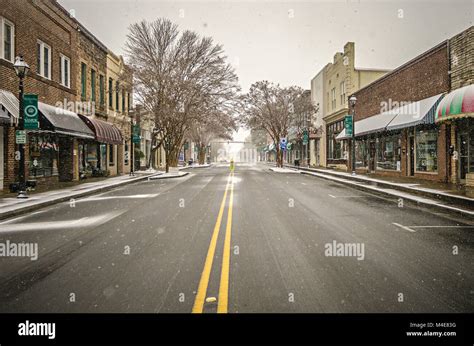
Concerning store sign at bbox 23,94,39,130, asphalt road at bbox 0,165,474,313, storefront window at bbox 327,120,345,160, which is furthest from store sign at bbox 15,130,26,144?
storefront window at bbox 327,120,345,160

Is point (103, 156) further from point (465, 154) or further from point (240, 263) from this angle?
point (240, 263)

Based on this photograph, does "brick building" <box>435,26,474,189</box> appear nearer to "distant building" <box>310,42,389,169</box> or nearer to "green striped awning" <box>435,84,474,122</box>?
"green striped awning" <box>435,84,474,122</box>

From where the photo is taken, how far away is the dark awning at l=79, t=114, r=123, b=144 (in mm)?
24234

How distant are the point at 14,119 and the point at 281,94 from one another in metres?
35.7

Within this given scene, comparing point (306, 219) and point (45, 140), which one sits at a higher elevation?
point (45, 140)

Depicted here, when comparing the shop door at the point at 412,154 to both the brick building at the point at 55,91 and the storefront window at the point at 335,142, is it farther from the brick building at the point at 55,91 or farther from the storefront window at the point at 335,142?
the brick building at the point at 55,91

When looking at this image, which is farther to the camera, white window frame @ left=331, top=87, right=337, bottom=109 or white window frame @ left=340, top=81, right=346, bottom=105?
white window frame @ left=331, top=87, right=337, bottom=109

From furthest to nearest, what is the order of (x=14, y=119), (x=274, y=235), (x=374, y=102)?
1. (x=374, y=102)
2. (x=14, y=119)
3. (x=274, y=235)

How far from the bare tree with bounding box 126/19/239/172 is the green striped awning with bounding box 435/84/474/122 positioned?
2101cm

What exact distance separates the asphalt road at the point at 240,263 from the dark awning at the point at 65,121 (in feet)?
28.4

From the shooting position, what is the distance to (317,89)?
51.5 metres

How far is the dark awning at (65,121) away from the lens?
18.7 meters
